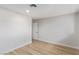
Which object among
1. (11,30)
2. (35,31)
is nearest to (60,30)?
(35,31)

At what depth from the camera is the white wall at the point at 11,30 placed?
234 centimetres

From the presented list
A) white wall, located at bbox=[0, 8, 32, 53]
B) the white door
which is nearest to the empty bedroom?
white wall, located at bbox=[0, 8, 32, 53]

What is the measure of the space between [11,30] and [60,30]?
2532 mm

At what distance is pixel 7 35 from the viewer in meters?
2.49

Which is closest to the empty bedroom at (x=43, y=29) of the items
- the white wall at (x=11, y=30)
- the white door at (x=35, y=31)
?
the white wall at (x=11, y=30)

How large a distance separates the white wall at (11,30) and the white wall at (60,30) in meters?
1.45

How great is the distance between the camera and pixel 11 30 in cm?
266

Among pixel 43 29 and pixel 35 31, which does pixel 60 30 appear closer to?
pixel 43 29
